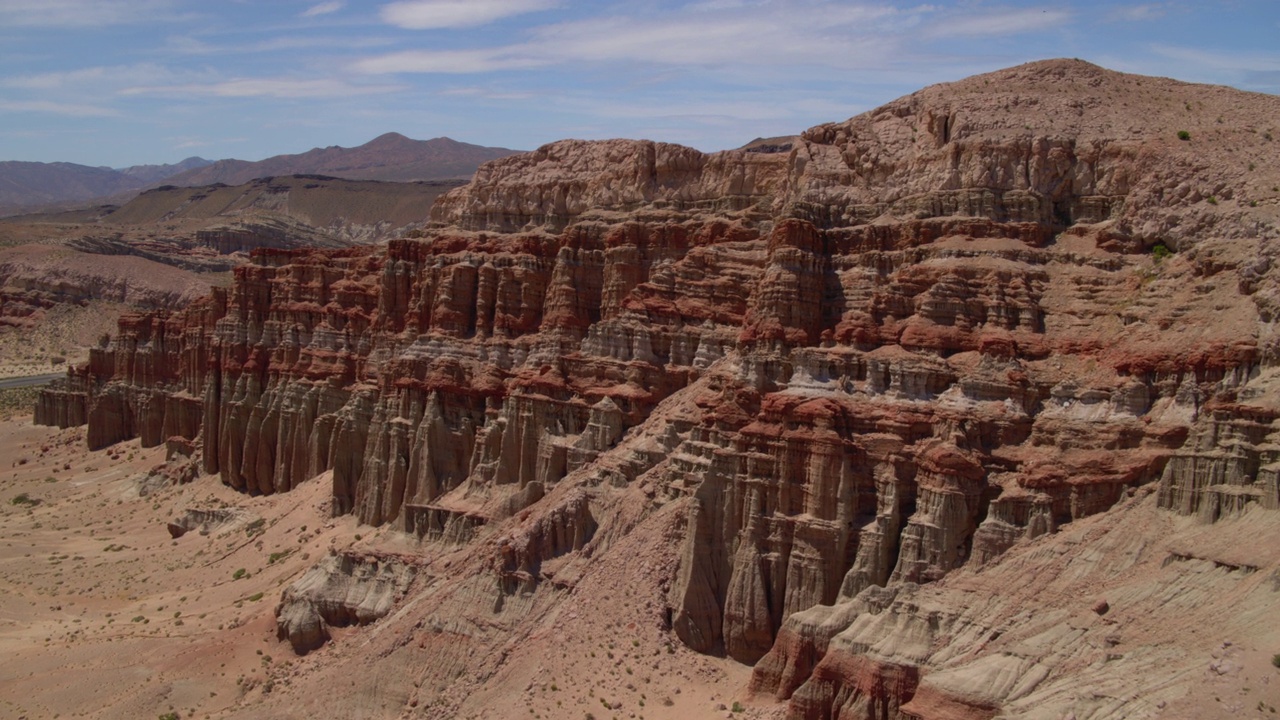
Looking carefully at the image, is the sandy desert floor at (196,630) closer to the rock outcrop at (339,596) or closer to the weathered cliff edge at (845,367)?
the rock outcrop at (339,596)

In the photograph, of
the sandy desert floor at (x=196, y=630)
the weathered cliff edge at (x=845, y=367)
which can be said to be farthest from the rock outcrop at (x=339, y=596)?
the weathered cliff edge at (x=845, y=367)

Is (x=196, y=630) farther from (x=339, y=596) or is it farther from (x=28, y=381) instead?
(x=28, y=381)

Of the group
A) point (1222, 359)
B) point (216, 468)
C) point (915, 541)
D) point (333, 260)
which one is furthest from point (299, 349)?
point (1222, 359)

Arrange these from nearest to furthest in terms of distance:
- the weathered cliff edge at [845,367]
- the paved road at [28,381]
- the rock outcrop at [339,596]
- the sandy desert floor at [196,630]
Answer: the weathered cliff edge at [845,367] < the sandy desert floor at [196,630] < the rock outcrop at [339,596] < the paved road at [28,381]

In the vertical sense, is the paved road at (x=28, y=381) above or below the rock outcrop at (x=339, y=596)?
below

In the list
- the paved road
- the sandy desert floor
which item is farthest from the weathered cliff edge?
the paved road

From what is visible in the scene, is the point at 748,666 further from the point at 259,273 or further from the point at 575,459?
the point at 259,273

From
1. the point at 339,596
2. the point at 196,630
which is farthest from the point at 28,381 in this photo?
the point at 339,596
